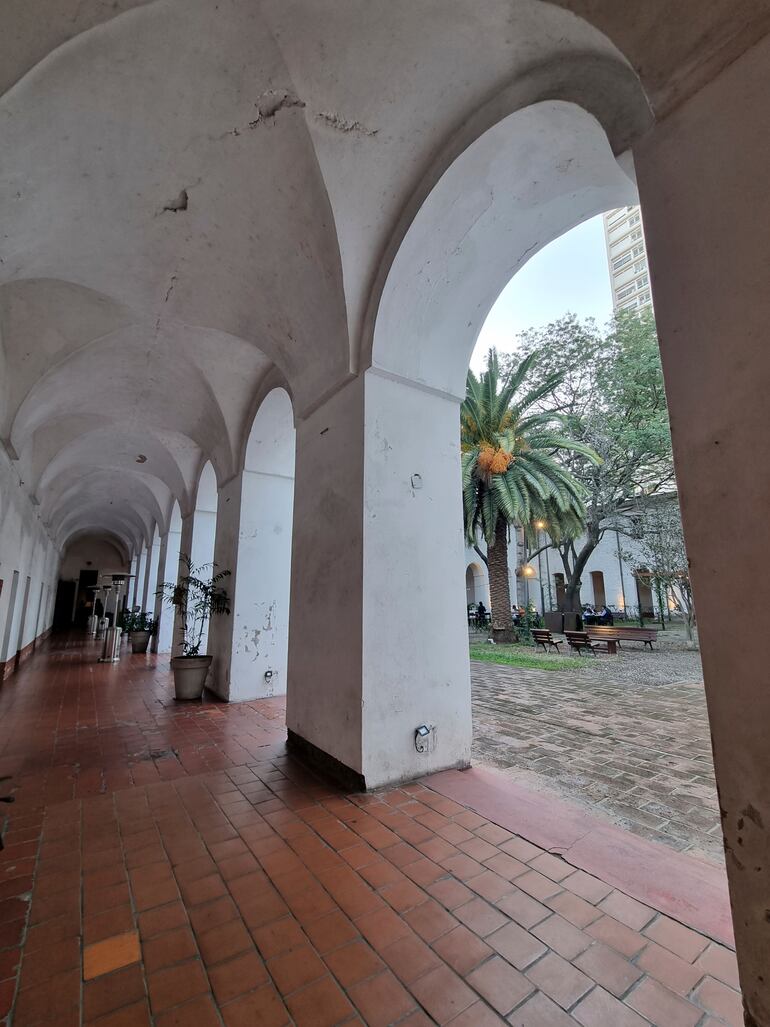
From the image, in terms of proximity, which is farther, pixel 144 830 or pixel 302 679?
pixel 302 679

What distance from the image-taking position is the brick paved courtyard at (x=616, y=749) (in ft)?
9.16

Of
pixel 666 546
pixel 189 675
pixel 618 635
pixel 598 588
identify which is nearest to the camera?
pixel 189 675

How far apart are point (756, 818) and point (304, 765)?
3.14 m

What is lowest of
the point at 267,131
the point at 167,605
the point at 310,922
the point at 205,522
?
the point at 310,922

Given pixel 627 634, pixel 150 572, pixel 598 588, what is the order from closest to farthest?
pixel 627 634, pixel 150 572, pixel 598 588

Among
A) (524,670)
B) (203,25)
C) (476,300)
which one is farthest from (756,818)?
(524,670)

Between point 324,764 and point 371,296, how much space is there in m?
3.66

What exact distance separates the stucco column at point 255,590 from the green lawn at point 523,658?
18.5 ft

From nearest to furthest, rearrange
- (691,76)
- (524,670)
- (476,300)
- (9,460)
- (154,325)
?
(691,76), (476,300), (154,325), (9,460), (524,670)

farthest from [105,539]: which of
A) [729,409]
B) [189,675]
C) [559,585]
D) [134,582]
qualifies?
[729,409]

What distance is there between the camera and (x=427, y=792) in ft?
10.1

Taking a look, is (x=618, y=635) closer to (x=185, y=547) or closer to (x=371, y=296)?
(x=185, y=547)

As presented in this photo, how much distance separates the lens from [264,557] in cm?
636

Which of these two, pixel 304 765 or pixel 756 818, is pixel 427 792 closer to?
pixel 304 765
